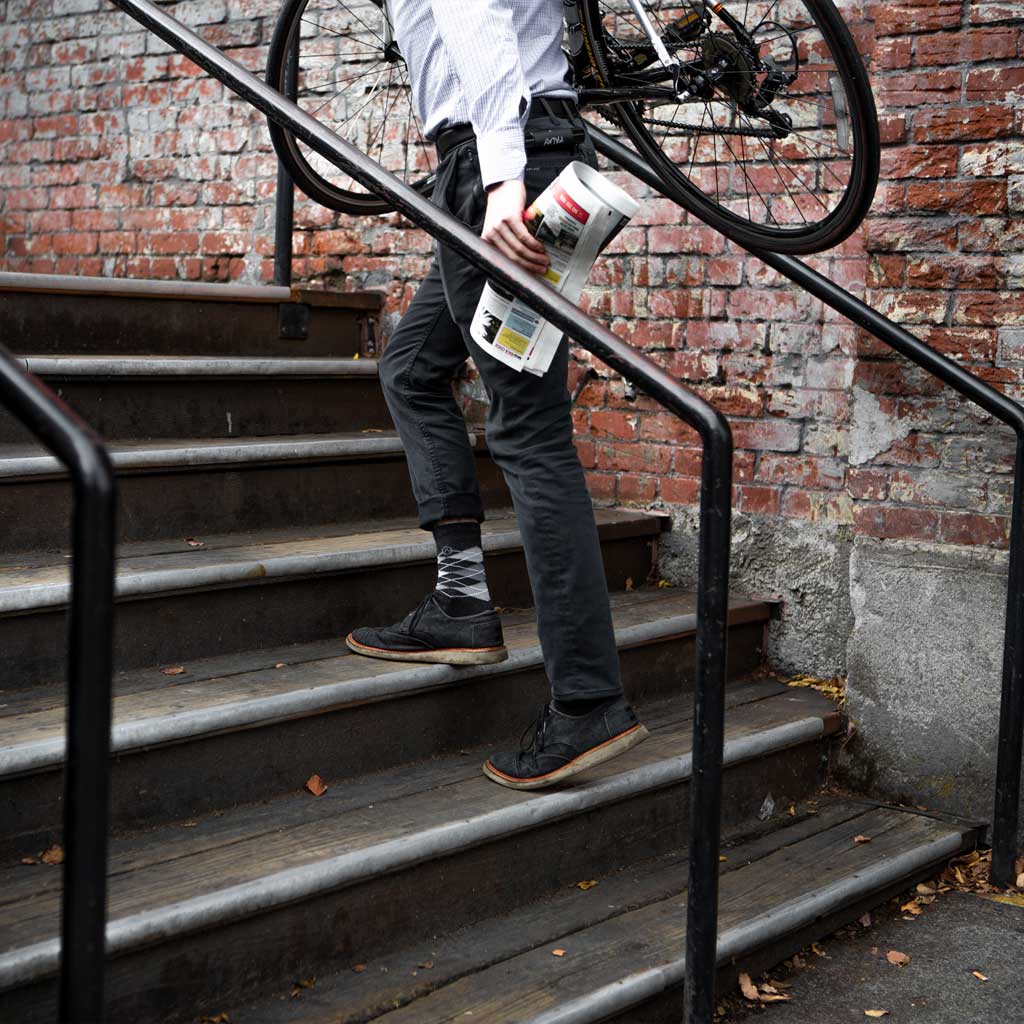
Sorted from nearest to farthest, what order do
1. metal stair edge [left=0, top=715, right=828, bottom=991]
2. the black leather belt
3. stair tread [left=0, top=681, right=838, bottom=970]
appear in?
metal stair edge [left=0, top=715, right=828, bottom=991]
stair tread [left=0, top=681, right=838, bottom=970]
the black leather belt

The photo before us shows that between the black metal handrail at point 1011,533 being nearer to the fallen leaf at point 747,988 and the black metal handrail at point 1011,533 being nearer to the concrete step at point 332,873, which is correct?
the concrete step at point 332,873

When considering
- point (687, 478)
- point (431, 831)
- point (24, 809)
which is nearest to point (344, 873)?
point (431, 831)

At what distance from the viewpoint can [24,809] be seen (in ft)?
6.22

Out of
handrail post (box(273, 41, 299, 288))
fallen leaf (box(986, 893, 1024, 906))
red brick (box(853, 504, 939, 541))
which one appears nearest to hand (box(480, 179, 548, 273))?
red brick (box(853, 504, 939, 541))

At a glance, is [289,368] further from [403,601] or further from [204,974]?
[204,974]

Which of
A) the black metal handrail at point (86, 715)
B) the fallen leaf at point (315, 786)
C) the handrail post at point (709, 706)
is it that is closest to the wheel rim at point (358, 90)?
the fallen leaf at point (315, 786)

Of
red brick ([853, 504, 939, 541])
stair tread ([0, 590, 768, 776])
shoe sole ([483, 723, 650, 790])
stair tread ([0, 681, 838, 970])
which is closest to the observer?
stair tread ([0, 681, 838, 970])

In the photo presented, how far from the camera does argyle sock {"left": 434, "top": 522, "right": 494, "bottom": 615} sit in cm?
244

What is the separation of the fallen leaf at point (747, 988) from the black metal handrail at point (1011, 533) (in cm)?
73

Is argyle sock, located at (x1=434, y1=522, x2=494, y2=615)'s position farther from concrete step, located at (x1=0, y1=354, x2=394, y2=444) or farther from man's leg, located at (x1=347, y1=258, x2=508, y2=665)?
concrete step, located at (x1=0, y1=354, x2=394, y2=444)

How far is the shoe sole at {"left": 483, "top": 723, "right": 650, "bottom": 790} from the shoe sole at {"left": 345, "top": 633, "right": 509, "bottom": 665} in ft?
0.84

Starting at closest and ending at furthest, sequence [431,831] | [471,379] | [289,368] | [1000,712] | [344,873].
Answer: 1. [344,873]
2. [431,831]
3. [1000,712]
4. [289,368]
5. [471,379]

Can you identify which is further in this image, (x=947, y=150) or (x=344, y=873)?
(x=947, y=150)

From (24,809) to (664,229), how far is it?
2125 millimetres
